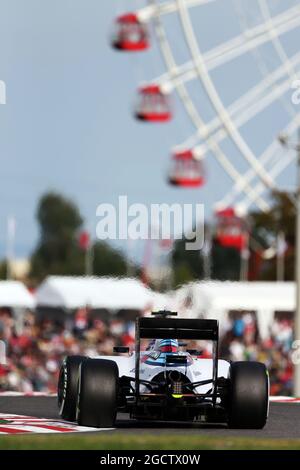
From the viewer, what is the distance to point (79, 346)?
39.3m

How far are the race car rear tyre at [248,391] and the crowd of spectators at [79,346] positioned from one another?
16.8m

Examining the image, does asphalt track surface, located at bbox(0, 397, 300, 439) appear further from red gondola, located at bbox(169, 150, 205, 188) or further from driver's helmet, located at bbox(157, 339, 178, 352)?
red gondola, located at bbox(169, 150, 205, 188)

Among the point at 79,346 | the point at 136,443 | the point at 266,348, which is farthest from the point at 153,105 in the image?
the point at 136,443

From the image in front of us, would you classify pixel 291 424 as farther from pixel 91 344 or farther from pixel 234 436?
pixel 91 344

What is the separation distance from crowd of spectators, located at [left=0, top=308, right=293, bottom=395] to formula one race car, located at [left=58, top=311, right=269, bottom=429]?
16683 mm

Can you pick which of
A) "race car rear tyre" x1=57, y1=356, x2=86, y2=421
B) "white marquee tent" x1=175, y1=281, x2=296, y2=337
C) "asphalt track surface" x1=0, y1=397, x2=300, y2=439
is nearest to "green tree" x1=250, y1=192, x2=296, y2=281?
"white marquee tent" x1=175, y1=281, x2=296, y2=337

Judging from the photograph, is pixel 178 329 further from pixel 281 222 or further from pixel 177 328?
pixel 281 222

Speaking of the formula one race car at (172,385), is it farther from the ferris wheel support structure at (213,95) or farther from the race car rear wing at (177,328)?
the ferris wheel support structure at (213,95)

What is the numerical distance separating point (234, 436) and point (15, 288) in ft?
102

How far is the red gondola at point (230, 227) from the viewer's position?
49.4 meters

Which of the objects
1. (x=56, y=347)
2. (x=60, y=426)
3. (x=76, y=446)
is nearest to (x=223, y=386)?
(x=60, y=426)

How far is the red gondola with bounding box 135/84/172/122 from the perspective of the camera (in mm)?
44219

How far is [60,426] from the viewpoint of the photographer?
14930 mm

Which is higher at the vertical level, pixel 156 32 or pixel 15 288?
pixel 156 32
